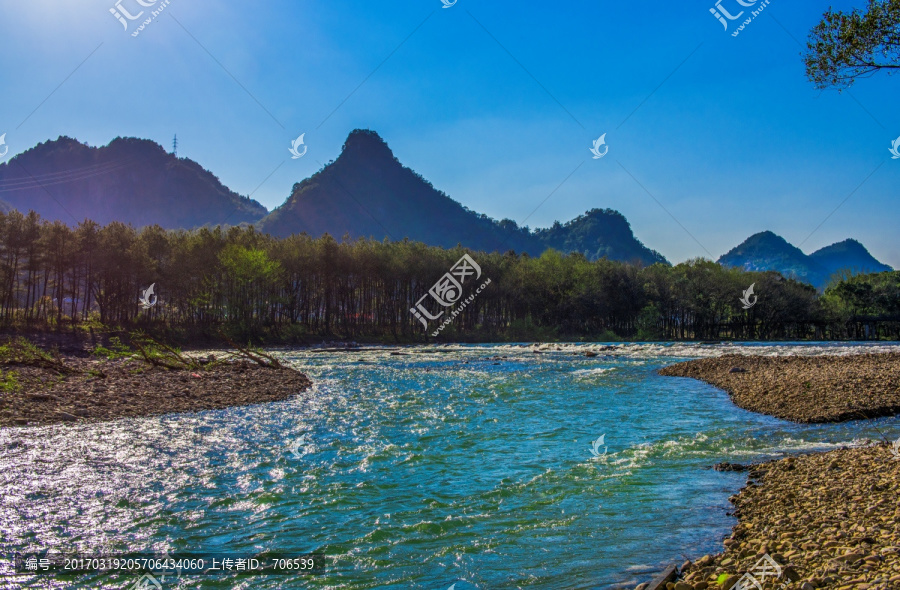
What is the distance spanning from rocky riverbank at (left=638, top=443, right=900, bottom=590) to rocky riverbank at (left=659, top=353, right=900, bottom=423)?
6290 mm

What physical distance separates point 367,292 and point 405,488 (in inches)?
2136

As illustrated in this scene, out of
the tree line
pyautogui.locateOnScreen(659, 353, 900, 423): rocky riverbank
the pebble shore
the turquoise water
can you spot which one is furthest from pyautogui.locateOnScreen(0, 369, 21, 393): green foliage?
the tree line

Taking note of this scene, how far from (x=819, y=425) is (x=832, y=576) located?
416 inches

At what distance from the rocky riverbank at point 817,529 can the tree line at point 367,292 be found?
48367 mm

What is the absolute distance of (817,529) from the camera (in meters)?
5.90

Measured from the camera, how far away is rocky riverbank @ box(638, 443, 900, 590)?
15.2 feet

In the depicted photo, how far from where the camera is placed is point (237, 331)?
1998 inches

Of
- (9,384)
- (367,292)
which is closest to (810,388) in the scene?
(9,384)

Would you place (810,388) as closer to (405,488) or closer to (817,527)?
(817,527)

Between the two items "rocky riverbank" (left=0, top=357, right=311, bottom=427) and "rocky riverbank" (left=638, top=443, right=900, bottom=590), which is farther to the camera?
A: "rocky riverbank" (left=0, top=357, right=311, bottom=427)

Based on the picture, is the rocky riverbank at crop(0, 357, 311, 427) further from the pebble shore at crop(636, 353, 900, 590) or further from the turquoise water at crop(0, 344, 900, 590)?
the pebble shore at crop(636, 353, 900, 590)

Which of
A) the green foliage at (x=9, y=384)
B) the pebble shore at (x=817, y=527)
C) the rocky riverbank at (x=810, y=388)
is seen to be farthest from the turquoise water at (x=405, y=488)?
the green foliage at (x=9, y=384)

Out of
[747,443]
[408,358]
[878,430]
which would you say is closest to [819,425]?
[878,430]

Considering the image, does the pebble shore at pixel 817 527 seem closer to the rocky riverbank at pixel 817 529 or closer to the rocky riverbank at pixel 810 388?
the rocky riverbank at pixel 817 529
